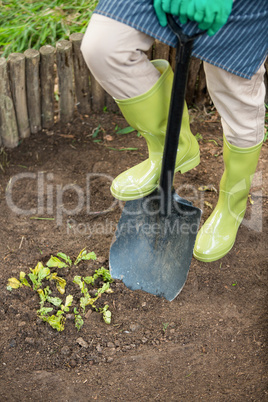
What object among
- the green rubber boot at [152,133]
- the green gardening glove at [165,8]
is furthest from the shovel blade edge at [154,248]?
the green gardening glove at [165,8]

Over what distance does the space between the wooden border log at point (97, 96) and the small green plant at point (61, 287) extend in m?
1.34

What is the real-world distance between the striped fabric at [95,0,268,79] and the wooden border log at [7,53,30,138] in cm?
130

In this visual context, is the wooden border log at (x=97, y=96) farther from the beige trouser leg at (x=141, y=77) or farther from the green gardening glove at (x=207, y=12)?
the green gardening glove at (x=207, y=12)

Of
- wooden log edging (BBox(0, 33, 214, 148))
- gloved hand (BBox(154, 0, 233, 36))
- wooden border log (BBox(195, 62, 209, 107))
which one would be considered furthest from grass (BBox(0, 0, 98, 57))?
gloved hand (BBox(154, 0, 233, 36))

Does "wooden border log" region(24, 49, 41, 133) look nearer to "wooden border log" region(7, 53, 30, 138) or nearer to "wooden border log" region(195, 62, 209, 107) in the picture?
"wooden border log" region(7, 53, 30, 138)

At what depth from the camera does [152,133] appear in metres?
2.06

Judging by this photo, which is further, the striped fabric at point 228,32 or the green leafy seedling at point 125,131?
the green leafy seedling at point 125,131

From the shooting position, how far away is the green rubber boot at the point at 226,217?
2344 mm

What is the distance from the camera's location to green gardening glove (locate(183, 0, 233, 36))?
155 centimetres

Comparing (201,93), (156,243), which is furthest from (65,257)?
(201,93)

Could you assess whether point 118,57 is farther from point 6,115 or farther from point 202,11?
point 6,115

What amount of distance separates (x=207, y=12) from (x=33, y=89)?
1.78 meters

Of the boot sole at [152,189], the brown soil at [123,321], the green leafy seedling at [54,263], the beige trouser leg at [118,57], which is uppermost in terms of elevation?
the beige trouser leg at [118,57]

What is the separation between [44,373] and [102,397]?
0.86 ft
